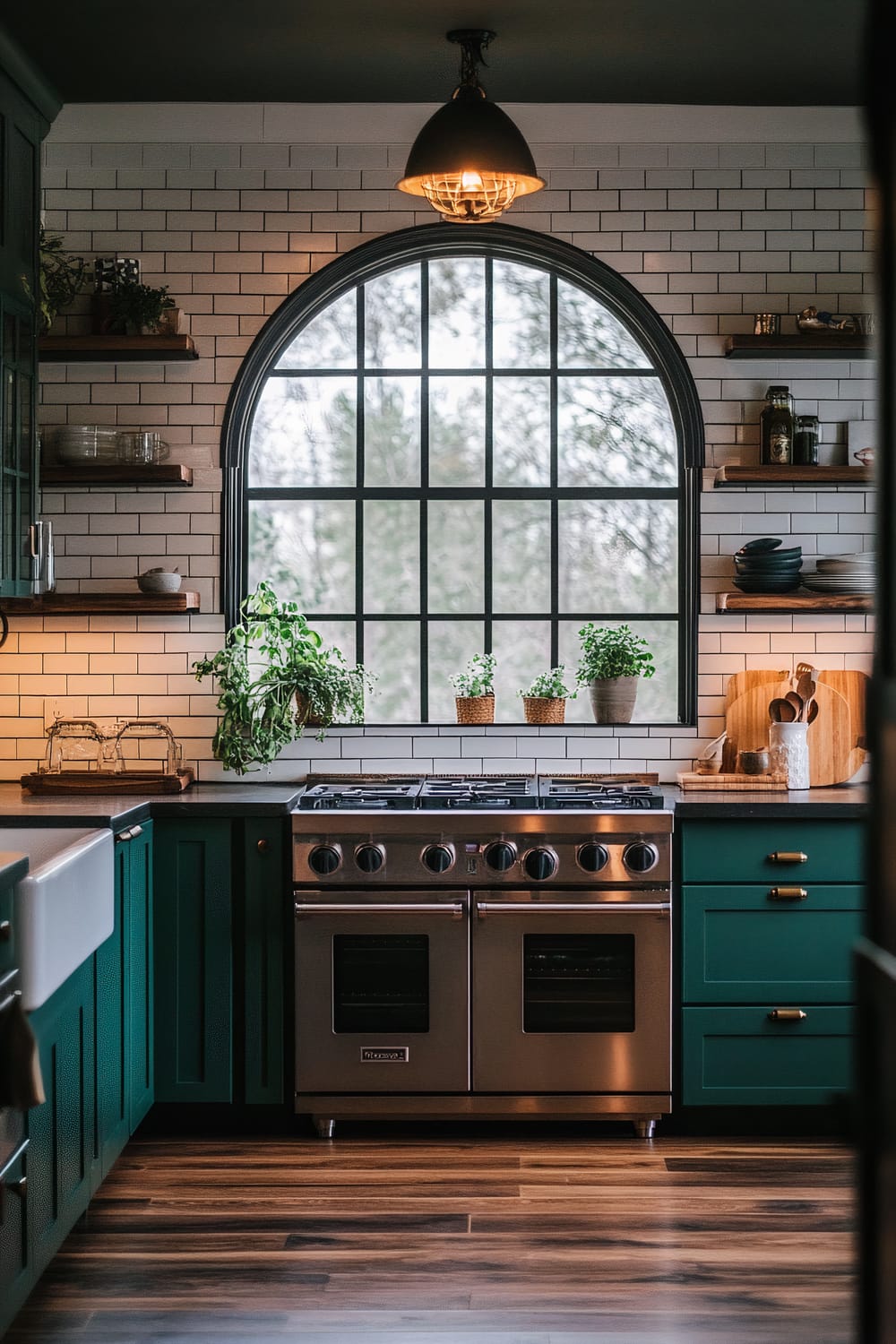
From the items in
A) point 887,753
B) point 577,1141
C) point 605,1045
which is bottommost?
point 577,1141

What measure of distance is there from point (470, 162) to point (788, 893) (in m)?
2.36

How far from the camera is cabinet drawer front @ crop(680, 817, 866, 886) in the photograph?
388 centimetres

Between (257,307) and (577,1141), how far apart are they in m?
3.06

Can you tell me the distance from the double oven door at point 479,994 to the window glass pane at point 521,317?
6.94ft

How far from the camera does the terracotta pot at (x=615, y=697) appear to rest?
14.7 feet

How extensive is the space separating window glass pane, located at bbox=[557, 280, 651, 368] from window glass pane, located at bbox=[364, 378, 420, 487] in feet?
2.03

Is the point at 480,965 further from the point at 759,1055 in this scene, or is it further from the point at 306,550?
the point at 306,550

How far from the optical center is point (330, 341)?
4836mm

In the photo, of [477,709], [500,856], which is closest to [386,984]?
[500,856]

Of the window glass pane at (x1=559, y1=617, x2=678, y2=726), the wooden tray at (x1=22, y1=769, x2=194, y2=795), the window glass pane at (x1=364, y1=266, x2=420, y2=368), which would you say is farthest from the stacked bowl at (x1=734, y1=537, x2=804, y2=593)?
the wooden tray at (x1=22, y1=769, x2=194, y2=795)

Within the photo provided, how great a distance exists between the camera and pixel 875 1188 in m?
0.94

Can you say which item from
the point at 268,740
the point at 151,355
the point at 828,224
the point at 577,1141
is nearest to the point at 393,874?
the point at 268,740

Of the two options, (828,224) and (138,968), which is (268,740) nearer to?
(138,968)

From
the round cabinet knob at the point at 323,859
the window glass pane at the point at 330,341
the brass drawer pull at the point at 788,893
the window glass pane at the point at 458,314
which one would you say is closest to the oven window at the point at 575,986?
the brass drawer pull at the point at 788,893
